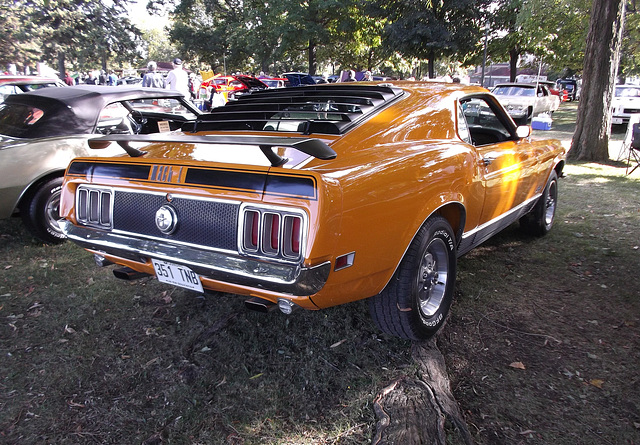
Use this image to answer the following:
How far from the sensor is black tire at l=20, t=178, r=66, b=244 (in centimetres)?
420

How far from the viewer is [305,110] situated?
3016 millimetres

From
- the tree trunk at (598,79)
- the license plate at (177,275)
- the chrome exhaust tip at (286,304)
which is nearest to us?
the chrome exhaust tip at (286,304)

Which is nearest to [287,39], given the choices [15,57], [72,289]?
[15,57]

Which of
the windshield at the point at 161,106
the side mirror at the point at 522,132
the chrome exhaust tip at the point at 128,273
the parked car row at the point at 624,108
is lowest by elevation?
the chrome exhaust tip at the point at 128,273

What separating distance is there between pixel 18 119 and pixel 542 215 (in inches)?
212

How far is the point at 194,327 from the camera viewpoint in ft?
9.66

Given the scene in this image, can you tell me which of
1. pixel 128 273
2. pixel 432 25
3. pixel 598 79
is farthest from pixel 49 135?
pixel 432 25

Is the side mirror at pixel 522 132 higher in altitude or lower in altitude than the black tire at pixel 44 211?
higher

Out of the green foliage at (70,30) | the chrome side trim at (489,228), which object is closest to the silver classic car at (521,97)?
the chrome side trim at (489,228)

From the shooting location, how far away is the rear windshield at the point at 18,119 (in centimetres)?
434

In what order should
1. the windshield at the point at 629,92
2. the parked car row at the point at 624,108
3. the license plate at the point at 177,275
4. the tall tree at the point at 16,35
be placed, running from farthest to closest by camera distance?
the tall tree at the point at 16,35 → the windshield at the point at 629,92 → the parked car row at the point at 624,108 → the license plate at the point at 177,275

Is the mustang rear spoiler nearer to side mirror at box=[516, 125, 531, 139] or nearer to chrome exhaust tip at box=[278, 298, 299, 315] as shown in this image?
chrome exhaust tip at box=[278, 298, 299, 315]

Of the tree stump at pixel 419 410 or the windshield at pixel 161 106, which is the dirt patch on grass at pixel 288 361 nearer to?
the tree stump at pixel 419 410

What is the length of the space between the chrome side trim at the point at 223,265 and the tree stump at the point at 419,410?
27.4 inches
